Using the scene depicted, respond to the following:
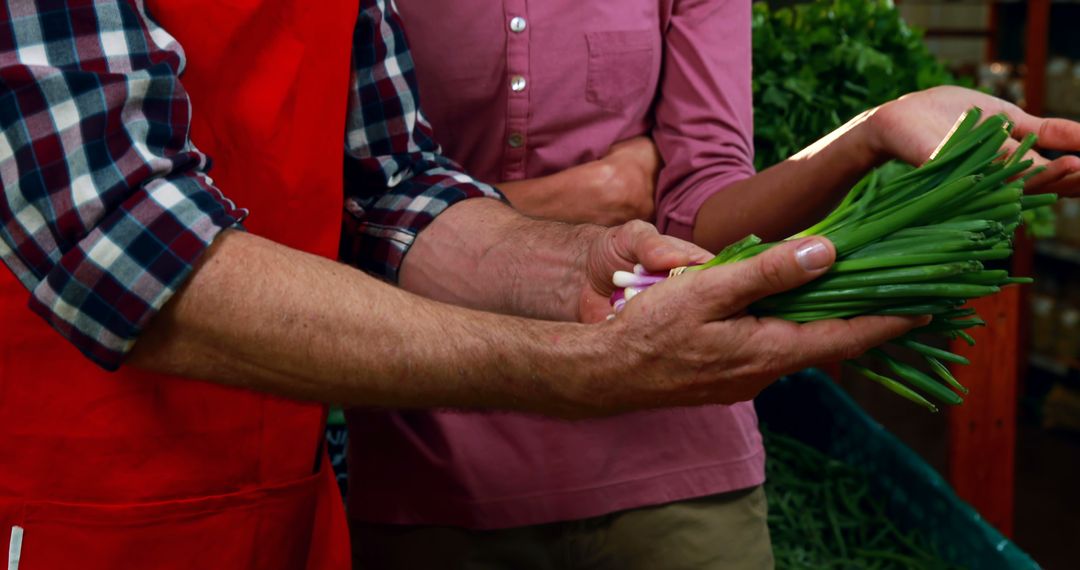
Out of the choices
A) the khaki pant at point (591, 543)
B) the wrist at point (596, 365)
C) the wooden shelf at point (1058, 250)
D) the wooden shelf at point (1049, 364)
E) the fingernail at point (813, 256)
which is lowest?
the wooden shelf at point (1049, 364)

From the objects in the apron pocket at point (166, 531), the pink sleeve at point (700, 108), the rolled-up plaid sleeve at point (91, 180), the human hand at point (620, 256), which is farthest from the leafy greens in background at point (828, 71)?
the rolled-up plaid sleeve at point (91, 180)

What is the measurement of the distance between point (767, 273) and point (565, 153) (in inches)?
24.9

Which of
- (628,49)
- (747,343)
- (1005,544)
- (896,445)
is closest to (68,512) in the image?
(747,343)

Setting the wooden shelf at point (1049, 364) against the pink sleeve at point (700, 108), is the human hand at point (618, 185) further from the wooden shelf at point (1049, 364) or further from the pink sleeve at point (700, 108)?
the wooden shelf at point (1049, 364)

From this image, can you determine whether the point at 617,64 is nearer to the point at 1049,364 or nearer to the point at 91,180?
the point at 91,180

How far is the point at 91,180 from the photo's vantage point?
93 centimetres

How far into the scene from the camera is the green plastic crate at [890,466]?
1933mm

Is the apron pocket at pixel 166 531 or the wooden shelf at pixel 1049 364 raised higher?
the apron pocket at pixel 166 531

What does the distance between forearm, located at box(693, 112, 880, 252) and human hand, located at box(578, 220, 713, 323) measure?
30 cm

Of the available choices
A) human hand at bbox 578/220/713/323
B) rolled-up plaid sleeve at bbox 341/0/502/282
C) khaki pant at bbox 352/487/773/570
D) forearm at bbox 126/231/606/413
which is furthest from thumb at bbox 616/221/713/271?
khaki pant at bbox 352/487/773/570

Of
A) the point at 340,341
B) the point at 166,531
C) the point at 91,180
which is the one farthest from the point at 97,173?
the point at 166,531

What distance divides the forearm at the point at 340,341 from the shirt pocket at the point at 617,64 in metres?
0.55

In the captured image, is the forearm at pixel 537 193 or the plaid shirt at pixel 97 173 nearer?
the plaid shirt at pixel 97 173

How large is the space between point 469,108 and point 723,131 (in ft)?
1.21
